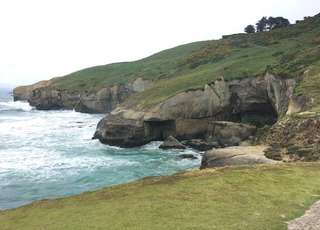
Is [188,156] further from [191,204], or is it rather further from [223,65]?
[223,65]

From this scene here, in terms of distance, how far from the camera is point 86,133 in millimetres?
95125

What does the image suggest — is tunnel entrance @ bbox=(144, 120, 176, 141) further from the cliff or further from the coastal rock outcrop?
the coastal rock outcrop

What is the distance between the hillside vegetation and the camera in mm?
77231

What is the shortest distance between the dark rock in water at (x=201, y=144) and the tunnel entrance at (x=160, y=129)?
18.2 feet

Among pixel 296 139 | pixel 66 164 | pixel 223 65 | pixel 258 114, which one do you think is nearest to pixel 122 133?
pixel 66 164

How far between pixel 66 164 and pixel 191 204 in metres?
39.1

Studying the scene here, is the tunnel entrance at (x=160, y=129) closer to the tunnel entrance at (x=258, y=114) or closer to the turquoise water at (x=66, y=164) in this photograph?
the turquoise water at (x=66, y=164)

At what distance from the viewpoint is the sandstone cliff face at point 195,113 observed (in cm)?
7931

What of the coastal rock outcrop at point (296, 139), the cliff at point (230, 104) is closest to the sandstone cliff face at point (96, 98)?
the cliff at point (230, 104)

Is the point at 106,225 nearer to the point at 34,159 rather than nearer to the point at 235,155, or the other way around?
the point at 235,155

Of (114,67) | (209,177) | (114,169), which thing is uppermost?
(114,67)

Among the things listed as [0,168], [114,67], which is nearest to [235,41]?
[114,67]

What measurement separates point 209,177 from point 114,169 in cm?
2909

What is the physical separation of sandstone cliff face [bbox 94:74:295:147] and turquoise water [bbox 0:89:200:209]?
304 centimetres
